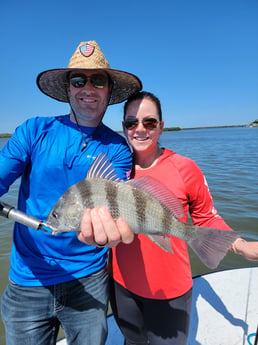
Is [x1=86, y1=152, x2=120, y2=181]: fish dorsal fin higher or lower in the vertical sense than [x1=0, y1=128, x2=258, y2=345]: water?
higher

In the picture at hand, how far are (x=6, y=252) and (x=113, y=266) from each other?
5957 mm

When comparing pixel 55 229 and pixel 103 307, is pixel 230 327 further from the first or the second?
pixel 55 229

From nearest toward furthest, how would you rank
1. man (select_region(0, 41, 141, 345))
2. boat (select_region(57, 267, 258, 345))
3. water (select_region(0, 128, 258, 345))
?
man (select_region(0, 41, 141, 345))
boat (select_region(57, 267, 258, 345))
water (select_region(0, 128, 258, 345))

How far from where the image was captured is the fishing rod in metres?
1.84

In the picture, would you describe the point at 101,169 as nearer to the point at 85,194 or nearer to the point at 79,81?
the point at 85,194

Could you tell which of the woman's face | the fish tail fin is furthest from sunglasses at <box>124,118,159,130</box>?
the fish tail fin

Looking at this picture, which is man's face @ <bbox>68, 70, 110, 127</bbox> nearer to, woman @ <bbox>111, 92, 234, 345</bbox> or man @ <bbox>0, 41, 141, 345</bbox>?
man @ <bbox>0, 41, 141, 345</bbox>

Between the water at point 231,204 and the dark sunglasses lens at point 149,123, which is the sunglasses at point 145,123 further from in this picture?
the water at point 231,204

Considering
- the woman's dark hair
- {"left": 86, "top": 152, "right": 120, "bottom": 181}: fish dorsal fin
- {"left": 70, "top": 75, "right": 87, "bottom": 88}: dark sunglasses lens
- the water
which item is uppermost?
{"left": 70, "top": 75, "right": 87, "bottom": 88}: dark sunglasses lens

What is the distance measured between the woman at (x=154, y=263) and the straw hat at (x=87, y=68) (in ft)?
0.92

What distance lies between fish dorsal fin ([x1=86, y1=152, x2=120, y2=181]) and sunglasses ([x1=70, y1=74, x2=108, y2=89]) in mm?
793

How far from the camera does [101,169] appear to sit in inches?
78.8

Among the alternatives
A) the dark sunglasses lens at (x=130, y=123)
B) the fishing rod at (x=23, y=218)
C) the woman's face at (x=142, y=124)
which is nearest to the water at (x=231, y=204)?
the woman's face at (x=142, y=124)

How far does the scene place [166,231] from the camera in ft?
6.64
